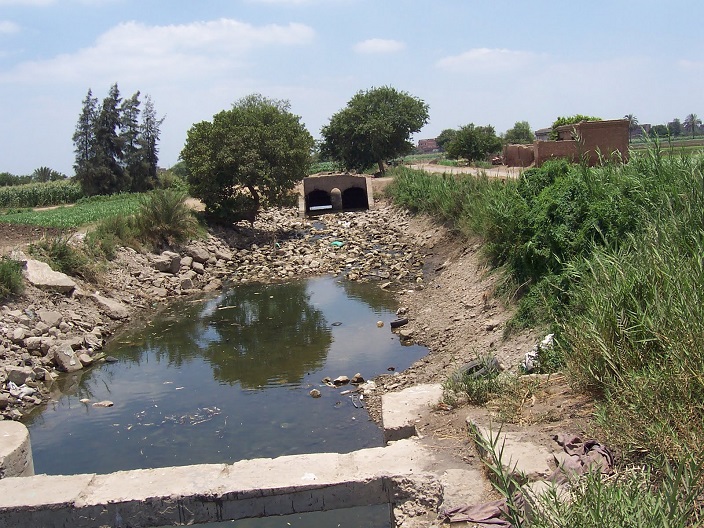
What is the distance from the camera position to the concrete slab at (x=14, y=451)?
5.49 m

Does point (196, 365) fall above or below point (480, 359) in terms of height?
below

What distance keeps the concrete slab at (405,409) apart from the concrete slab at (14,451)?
3.32 m

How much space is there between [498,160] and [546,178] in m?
25.6

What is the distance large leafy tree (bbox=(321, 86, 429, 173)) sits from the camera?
139ft

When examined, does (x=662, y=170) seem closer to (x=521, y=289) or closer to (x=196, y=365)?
(x=521, y=289)

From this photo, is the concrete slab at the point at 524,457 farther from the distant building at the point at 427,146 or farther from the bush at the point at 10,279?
the distant building at the point at 427,146

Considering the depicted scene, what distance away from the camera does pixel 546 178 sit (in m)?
11.4

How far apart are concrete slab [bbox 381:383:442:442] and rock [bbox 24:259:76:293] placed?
10091 millimetres

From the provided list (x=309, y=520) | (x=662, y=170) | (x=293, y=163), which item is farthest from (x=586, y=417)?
(x=293, y=163)

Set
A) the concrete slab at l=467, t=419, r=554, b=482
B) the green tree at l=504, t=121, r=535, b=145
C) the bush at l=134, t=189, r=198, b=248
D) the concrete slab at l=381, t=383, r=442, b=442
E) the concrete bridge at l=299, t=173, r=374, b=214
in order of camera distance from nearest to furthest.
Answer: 1. the concrete slab at l=467, t=419, r=554, b=482
2. the concrete slab at l=381, t=383, r=442, b=442
3. the bush at l=134, t=189, r=198, b=248
4. the concrete bridge at l=299, t=173, r=374, b=214
5. the green tree at l=504, t=121, r=535, b=145

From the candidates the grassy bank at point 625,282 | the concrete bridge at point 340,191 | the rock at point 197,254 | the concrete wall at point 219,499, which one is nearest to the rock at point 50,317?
the rock at point 197,254

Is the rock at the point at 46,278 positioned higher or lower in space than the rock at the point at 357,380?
higher

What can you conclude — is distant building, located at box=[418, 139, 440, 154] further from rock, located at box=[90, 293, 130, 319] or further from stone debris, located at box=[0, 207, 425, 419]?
rock, located at box=[90, 293, 130, 319]

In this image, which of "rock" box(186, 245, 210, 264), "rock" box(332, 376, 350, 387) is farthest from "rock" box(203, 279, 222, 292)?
"rock" box(332, 376, 350, 387)
